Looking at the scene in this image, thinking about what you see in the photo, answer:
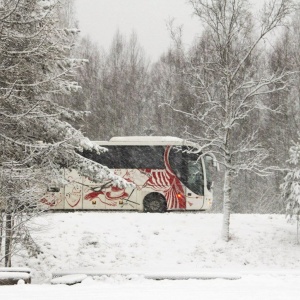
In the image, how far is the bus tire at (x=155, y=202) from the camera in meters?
22.9

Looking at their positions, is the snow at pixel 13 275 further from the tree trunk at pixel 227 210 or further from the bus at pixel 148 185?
the bus at pixel 148 185

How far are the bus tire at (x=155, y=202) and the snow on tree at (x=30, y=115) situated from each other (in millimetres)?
8308

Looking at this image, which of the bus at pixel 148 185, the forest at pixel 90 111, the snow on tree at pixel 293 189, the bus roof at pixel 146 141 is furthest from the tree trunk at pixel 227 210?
the bus roof at pixel 146 141

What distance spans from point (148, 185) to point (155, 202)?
82cm

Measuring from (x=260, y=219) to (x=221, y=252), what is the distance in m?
3.61

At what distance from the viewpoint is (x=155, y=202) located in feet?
75.3

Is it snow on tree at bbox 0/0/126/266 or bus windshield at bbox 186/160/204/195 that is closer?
snow on tree at bbox 0/0/126/266

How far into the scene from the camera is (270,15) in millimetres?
19391

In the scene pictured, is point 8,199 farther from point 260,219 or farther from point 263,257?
point 260,219

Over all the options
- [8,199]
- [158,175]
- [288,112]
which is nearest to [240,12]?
[158,175]

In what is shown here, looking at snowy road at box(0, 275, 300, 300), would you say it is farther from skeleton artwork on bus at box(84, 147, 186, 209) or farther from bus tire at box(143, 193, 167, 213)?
bus tire at box(143, 193, 167, 213)

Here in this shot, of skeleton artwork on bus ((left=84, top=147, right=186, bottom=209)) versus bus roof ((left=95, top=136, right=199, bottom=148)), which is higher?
bus roof ((left=95, top=136, right=199, bottom=148))

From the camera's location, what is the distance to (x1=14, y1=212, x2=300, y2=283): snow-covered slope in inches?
696

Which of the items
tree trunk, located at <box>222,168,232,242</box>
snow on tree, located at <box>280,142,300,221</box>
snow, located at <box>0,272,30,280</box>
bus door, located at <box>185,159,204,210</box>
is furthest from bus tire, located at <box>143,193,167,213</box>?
snow, located at <box>0,272,30,280</box>
